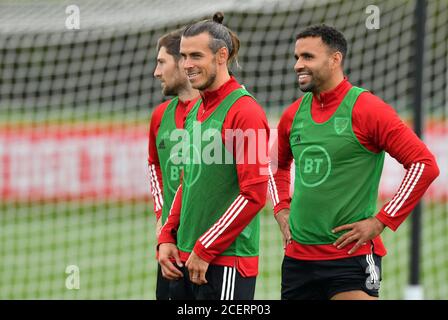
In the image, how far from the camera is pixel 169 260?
169 inches

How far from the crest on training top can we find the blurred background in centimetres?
380

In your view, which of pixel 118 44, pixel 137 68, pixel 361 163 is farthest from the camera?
pixel 118 44

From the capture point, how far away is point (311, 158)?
4.39 m

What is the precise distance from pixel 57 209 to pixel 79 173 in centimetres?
70

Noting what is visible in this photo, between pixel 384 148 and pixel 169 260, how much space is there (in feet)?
3.67

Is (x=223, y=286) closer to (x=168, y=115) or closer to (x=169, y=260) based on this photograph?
(x=169, y=260)

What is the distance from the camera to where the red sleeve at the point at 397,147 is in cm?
415

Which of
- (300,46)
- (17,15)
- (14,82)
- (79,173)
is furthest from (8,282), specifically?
(14,82)

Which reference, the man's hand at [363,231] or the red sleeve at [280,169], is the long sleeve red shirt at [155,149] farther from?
the man's hand at [363,231]

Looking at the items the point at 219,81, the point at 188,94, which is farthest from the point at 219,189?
the point at 188,94

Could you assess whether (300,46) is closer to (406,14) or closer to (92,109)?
(406,14)

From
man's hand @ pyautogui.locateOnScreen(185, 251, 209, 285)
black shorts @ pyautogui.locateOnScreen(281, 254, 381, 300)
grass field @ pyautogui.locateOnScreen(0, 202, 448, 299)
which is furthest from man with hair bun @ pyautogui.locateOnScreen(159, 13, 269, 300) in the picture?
grass field @ pyautogui.locateOnScreen(0, 202, 448, 299)

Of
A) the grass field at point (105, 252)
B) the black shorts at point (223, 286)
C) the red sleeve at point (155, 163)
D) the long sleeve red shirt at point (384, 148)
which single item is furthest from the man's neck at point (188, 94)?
the grass field at point (105, 252)

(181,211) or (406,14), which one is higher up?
(406,14)
